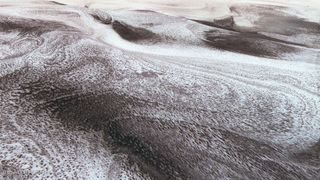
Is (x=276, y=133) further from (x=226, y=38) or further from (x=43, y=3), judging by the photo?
(x=43, y=3)

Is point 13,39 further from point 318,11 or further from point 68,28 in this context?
point 318,11

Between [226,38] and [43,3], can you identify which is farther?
[43,3]

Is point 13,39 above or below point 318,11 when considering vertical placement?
below

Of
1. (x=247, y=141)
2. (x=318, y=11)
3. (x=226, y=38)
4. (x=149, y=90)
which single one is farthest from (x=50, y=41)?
Result: (x=318, y=11)

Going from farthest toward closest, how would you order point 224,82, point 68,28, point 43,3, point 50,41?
point 43,3, point 68,28, point 50,41, point 224,82

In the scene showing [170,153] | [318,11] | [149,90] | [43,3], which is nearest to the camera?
[170,153]

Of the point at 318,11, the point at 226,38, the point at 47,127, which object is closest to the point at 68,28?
the point at 226,38
